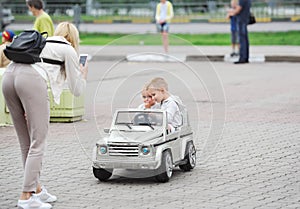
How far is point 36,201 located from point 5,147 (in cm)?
338

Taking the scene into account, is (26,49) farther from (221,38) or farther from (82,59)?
(221,38)

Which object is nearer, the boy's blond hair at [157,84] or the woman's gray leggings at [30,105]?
the woman's gray leggings at [30,105]

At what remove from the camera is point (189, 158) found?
28.5ft

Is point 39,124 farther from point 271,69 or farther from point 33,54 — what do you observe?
point 271,69

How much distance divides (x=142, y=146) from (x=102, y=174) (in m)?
0.56

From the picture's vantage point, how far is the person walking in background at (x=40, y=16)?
13.3m

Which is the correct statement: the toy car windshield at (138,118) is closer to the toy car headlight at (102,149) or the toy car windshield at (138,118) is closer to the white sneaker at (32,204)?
the toy car headlight at (102,149)

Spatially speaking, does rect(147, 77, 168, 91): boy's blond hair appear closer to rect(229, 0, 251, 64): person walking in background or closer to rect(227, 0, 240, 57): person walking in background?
rect(229, 0, 251, 64): person walking in background

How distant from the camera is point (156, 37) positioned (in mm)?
9914

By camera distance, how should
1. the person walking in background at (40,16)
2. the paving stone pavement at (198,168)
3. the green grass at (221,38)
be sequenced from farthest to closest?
the green grass at (221,38), the person walking in background at (40,16), the paving stone pavement at (198,168)

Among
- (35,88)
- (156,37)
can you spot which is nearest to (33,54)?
(35,88)

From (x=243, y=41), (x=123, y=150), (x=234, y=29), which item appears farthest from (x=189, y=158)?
(x=234, y=29)

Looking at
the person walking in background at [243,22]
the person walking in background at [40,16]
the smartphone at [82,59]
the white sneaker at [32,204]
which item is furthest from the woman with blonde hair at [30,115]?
the person walking in background at [243,22]

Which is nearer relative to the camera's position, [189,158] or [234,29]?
[189,158]
